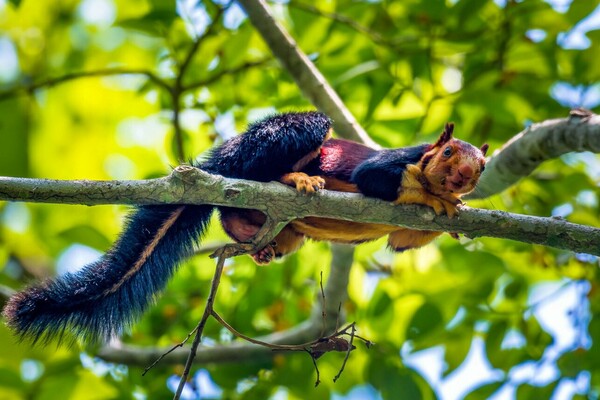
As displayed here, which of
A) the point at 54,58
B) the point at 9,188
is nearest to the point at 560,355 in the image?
the point at 9,188

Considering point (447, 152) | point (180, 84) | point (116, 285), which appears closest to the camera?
point (116, 285)

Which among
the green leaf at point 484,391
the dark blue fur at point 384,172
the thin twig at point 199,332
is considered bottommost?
the green leaf at point 484,391

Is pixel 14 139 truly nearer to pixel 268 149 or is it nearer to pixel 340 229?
pixel 268 149

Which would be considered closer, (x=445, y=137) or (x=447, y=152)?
(x=447, y=152)

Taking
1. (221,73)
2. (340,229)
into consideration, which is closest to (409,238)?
(340,229)

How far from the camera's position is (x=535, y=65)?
534cm

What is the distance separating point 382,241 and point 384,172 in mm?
1139

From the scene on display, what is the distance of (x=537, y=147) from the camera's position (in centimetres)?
413

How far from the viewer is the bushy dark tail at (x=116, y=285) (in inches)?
134

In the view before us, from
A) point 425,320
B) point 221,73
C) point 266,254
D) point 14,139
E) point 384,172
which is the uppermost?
point 14,139

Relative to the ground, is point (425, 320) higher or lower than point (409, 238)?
lower

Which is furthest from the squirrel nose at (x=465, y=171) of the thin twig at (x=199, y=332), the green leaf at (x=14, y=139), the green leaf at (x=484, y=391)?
the green leaf at (x=14, y=139)

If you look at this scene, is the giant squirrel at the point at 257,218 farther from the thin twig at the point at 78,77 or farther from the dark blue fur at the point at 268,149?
the thin twig at the point at 78,77

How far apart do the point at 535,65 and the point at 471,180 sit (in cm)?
185
